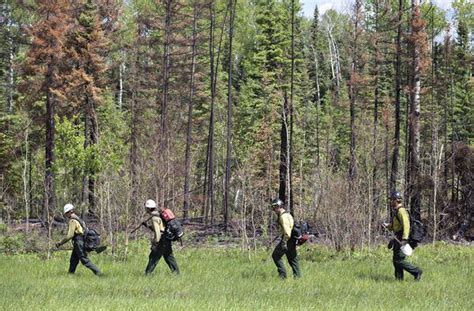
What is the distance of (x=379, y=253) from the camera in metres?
19.9

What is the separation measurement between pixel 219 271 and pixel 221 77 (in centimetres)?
4043

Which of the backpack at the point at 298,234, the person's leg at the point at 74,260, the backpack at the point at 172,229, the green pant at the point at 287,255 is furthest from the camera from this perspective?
the person's leg at the point at 74,260

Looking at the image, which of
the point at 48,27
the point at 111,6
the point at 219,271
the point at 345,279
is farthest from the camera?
the point at 111,6

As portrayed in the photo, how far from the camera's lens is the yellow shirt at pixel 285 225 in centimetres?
1455

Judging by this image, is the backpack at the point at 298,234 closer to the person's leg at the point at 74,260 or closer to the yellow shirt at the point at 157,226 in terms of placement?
the yellow shirt at the point at 157,226

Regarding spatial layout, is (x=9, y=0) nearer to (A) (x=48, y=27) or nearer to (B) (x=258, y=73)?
(A) (x=48, y=27)

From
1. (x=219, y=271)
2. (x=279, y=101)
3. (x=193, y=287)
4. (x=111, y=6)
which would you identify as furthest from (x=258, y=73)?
(x=193, y=287)

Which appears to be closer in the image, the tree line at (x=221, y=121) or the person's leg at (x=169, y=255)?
the person's leg at (x=169, y=255)

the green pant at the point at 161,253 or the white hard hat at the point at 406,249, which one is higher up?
the white hard hat at the point at 406,249

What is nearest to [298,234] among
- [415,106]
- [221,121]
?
[415,106]

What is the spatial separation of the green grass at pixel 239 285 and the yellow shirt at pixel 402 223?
1.09m

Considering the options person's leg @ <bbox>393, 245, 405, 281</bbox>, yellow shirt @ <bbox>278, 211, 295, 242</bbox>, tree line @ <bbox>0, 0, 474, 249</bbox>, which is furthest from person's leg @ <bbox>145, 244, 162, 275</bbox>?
person's leg @ <bbox>393, 245, 405, 281</bbox>

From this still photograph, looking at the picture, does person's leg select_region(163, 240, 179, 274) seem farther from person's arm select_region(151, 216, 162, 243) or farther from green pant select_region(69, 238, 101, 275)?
green pant select_region(69, 238, 101, 275)

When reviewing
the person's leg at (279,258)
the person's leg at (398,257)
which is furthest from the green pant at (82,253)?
the person's leg at (398,257)
